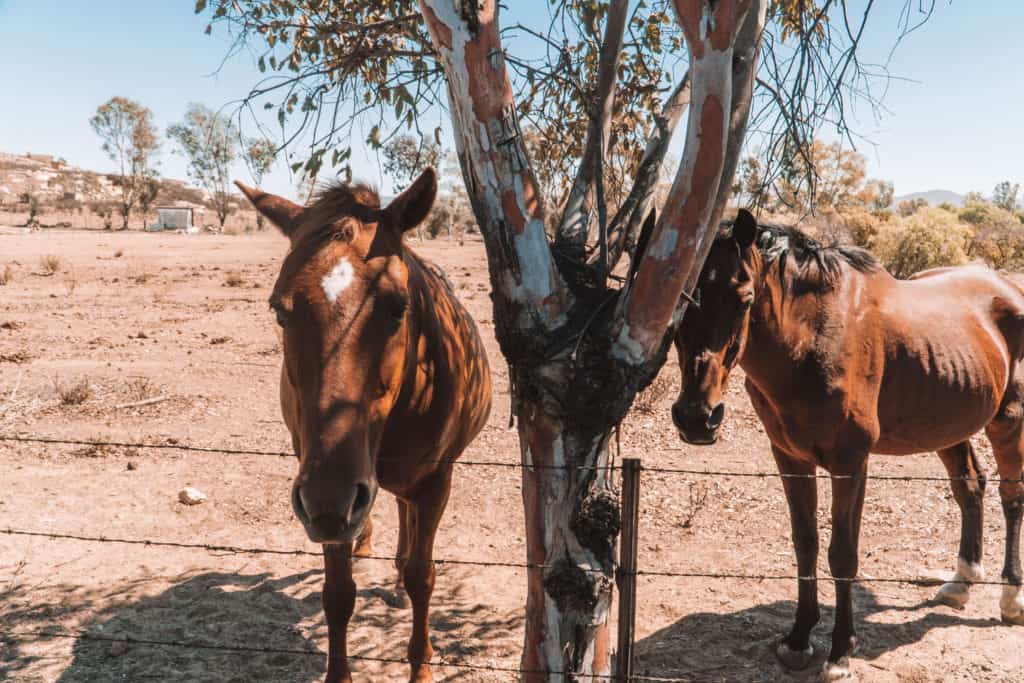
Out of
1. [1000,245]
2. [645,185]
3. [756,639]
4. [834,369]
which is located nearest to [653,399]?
[756,639]

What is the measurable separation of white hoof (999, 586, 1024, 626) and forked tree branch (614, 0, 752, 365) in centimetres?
355

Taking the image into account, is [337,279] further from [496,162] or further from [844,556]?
[844,556]

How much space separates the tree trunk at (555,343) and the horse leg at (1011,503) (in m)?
3.35

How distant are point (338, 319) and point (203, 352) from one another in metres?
8.96

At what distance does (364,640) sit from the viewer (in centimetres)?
401

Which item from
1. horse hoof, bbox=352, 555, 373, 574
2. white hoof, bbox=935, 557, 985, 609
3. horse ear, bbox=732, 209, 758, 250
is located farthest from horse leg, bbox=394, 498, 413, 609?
white hoof, bbox=935, 557, 985, 609

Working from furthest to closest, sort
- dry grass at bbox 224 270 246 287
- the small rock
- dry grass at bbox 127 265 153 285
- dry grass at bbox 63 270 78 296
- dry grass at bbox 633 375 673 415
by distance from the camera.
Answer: dry grass at bbox 127 265 153 285 → dry grass at bbox 224 270 246 287 → dry grass at bbox 63 270 78 296 → dry grass at bbox 633 375 673 415 → the small rock

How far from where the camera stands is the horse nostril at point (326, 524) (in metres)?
2.22

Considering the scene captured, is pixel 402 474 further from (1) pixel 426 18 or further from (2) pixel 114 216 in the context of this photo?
(2) pixel 114 216

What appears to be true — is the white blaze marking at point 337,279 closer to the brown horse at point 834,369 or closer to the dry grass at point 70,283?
the brown horse at point 834,369

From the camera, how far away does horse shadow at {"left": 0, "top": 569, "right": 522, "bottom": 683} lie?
3.59 metres

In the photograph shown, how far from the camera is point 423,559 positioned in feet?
11.9

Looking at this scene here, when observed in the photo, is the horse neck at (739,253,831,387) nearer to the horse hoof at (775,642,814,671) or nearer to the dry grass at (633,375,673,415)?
the horse hoof at (775,642,814,671)

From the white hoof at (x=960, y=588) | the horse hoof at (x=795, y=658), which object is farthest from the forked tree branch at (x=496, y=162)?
the white hoof at (x=960, y=588)
